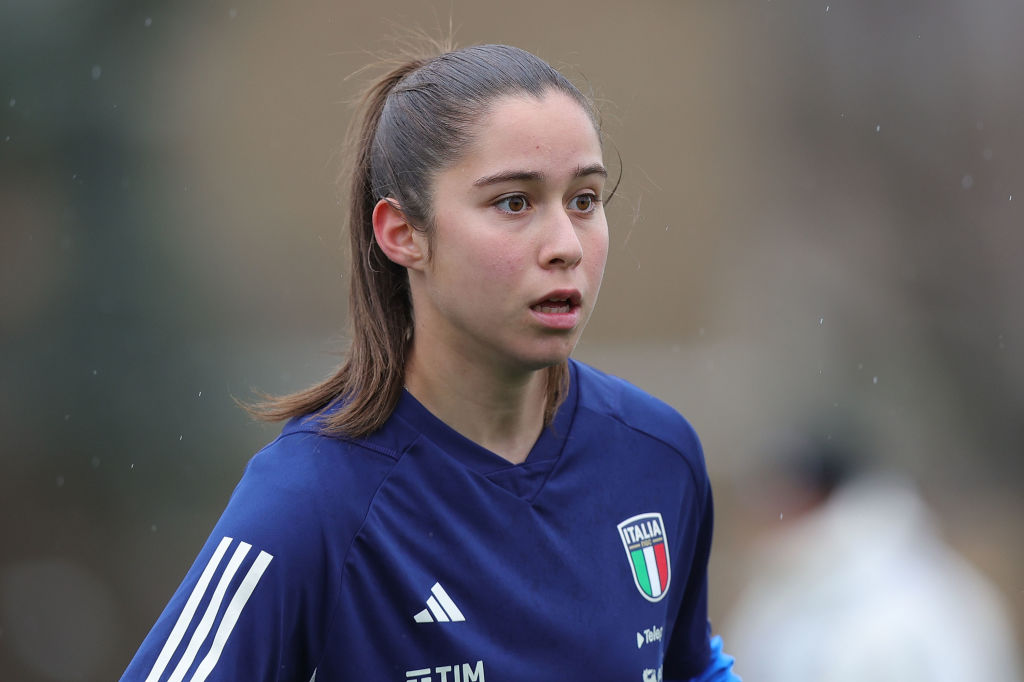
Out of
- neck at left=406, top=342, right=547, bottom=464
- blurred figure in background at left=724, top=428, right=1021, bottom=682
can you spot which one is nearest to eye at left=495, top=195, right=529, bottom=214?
neck at left=406, top=342, right=547, bottom=464

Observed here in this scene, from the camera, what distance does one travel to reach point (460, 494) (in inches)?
90.0

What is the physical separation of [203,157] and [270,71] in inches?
30.6

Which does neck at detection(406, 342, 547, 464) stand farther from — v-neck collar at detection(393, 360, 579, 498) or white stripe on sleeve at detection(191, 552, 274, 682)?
white stripe on sleeve at detection(191, 552, 274, 682)

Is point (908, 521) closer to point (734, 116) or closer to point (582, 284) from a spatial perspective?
point (582, 284)

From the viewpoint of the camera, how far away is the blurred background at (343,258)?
813 centimetres

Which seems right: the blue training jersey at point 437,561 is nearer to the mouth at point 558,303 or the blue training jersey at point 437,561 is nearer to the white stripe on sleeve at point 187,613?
the white stripe on sleeve at point 187,613

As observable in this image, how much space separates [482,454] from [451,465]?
2.9 inches

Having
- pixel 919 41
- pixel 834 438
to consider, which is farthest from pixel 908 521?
pixel 919 41

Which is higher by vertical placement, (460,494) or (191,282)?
(191,282)

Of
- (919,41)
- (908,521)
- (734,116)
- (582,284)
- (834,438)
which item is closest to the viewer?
(582,284)

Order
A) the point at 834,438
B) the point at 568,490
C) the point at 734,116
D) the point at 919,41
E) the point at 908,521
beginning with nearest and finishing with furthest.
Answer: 1. the point at 568,490
2. the point at 908,521
3. the point at 834,438
4. the point at 919,41
5. the point at 734,116

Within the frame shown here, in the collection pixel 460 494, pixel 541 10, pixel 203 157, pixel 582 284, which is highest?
pixel 541 10

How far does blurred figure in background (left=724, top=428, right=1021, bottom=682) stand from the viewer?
14.3 ft

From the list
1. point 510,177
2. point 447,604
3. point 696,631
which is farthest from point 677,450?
point 510,177
